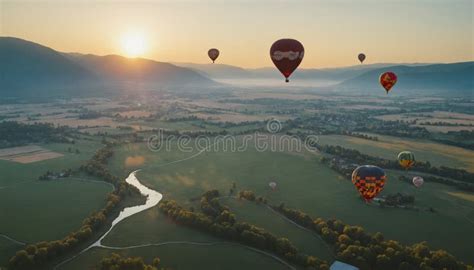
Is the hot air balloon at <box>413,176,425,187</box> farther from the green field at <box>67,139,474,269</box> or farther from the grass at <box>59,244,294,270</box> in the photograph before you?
the grass at <box>59,244,294,270</box>

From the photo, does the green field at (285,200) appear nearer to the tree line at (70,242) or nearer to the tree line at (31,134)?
the tree line at (70,242)

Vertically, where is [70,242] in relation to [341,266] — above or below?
below

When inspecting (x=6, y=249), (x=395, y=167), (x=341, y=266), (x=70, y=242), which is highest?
(x=395, y=167)

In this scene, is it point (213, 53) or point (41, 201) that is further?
point (213, 53)

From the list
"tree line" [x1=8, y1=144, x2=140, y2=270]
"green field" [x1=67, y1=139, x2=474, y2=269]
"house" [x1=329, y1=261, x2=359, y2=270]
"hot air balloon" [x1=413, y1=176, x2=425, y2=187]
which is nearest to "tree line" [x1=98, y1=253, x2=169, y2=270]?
"green field" [x1=67, y1=139, x2=474, y2=269]

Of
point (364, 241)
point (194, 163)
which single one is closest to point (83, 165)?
point (194, 163)

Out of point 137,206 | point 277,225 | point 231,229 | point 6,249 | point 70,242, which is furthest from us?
point 137,206

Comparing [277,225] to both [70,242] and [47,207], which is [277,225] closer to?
[70,242]

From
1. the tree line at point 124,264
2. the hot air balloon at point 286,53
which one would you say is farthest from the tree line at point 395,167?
the tree line at point 124,264

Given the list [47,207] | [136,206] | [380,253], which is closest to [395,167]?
[380,253]
